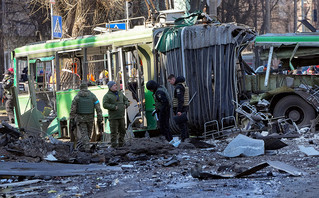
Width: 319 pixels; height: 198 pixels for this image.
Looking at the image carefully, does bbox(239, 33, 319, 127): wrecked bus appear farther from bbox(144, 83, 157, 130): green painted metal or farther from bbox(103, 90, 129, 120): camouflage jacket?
bbox(103, 90, 129, 120): camouflage jacket

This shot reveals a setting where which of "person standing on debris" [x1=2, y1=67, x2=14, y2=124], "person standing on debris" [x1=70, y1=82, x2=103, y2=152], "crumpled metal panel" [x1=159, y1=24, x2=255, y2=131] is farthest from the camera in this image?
"person standing on debris" [x1=2, y1=67, x2=14, y2=124]

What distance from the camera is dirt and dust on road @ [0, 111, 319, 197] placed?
707 centimetres

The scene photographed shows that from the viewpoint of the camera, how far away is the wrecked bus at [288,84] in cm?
1381

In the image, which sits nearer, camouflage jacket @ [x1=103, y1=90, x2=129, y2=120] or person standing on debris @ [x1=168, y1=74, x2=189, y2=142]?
camouflage jacket @ [x1=103, y1=90, x2=129, y2=120]

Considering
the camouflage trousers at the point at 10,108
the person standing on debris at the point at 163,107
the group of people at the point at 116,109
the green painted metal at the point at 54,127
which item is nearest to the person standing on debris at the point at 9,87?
the camouflage trousers at the point at 10,108

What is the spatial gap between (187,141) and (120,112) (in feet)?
5.10

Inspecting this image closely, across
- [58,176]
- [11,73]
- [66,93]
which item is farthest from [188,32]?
Result: [11,73]

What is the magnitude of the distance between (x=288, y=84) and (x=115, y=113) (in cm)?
435

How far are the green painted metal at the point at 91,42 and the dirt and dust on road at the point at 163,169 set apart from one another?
9.93 ft

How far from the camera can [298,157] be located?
32.2ft

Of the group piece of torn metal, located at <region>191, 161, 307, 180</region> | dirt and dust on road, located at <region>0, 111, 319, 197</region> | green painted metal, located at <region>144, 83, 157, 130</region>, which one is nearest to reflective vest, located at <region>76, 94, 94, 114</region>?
dirt and dust on road, located at <region>0, 111, 319, 197</region>

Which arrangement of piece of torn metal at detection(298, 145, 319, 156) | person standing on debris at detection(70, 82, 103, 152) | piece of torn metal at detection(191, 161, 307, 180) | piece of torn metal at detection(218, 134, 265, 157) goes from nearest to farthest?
piece of torn metal at detection(191, 161, 307, 180), piece of torn metal at detection(298, 145, 319, 156), piece of torn metal at detection(218, 134, 265, 157), person standing on debris at detection(70, 82, 103, 152)

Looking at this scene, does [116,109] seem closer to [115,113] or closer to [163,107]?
[115,113]

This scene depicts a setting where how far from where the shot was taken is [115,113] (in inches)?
499
